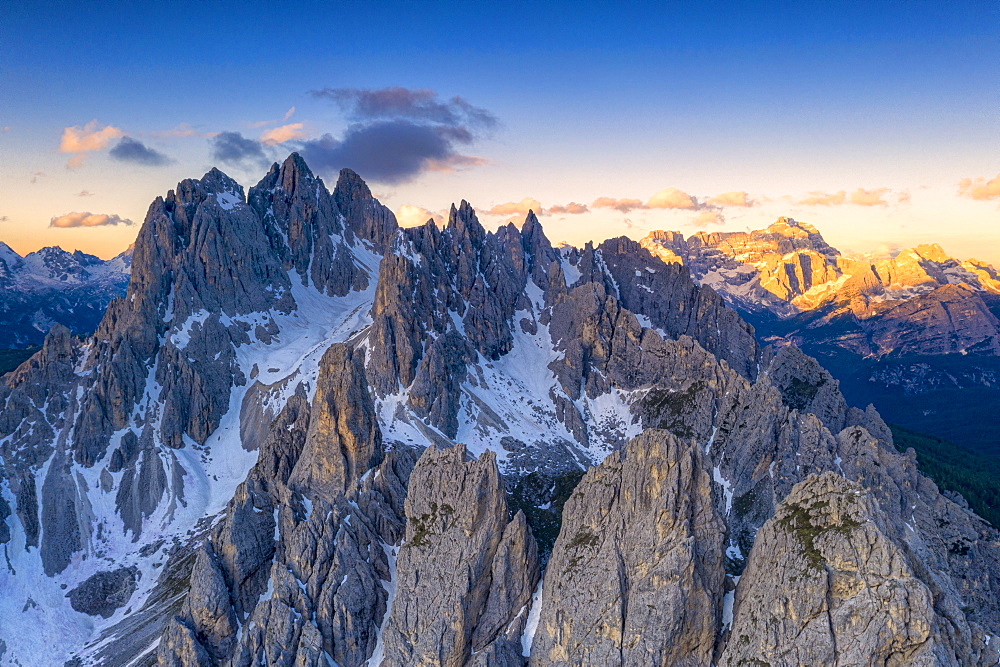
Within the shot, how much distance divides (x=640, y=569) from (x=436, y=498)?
3397cm

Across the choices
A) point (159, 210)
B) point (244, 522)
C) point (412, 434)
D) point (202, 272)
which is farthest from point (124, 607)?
point (159, 210)

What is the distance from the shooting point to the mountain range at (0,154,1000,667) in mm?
65562

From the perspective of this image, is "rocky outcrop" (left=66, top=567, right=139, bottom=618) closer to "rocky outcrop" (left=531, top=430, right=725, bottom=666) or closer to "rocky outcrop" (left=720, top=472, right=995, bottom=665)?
"rocky outcrop" (left=531, top=430, right=725, bottom=666)

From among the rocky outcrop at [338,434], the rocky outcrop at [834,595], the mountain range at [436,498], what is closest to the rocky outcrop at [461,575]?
the mountain range at [436,498]

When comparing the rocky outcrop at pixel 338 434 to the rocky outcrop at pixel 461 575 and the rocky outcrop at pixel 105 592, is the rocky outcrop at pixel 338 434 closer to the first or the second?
the rocky outcrop at pixel 461 575

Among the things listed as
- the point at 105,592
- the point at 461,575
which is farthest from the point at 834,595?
the point at 105,592

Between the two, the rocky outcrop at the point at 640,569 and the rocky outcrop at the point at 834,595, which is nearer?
the rocky outcrop at the point at 834,595

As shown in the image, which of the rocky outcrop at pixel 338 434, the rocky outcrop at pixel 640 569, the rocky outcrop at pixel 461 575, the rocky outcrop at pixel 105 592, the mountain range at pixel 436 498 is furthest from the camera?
the rocky outcrop at pixel 338 434

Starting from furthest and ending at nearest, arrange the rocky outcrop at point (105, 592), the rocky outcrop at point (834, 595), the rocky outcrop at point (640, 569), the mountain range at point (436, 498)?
the rocky outcrop at point (105, 592), the rocky outcrop at point (640, 569), the mountain range at point (436, 498), the rocky outcrop at point (834, 595)

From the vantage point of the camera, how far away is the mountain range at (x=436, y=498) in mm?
65562

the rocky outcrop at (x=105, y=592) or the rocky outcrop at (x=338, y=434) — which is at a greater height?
the rocky outcrop at (x=338, y=434)

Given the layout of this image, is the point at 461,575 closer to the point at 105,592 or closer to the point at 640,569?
the point at 640,569

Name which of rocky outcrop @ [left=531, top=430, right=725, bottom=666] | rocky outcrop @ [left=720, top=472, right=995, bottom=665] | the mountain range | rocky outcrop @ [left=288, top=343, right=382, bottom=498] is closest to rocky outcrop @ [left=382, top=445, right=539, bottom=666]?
the mountain range

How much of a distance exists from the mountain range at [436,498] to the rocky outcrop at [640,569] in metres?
0.31
